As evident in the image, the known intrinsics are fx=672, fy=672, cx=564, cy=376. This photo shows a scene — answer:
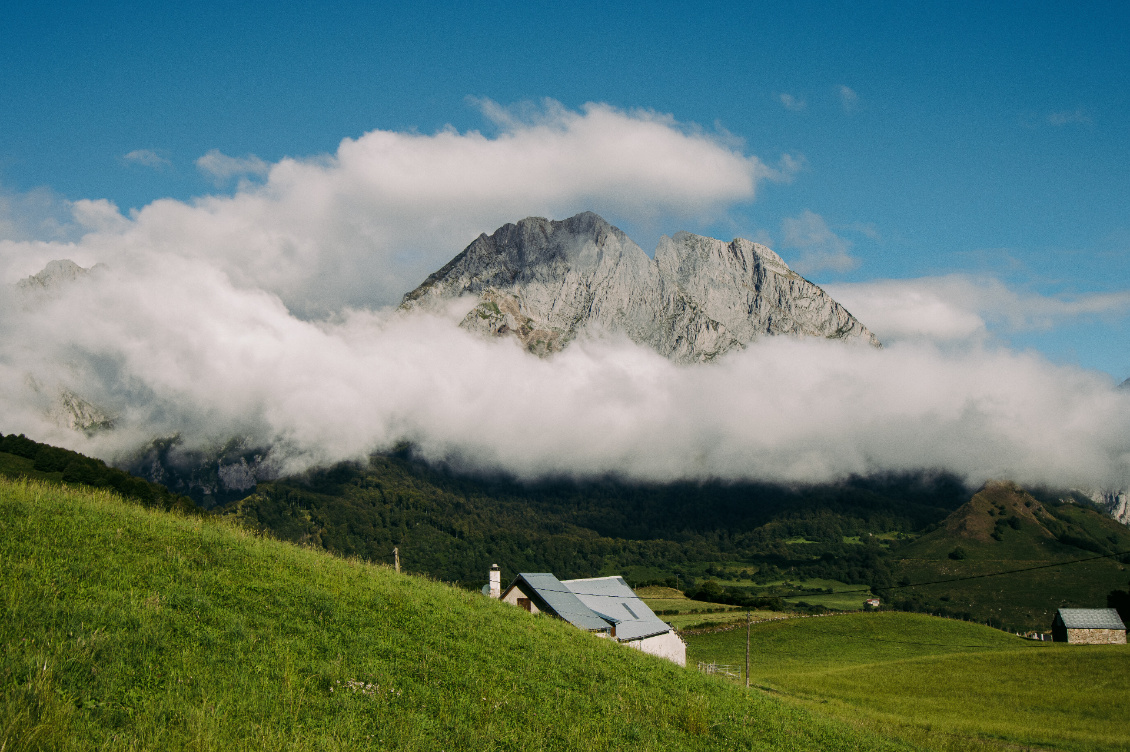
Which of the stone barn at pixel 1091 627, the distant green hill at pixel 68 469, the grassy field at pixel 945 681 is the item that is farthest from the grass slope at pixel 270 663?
the stone barn at pixel 1091 627

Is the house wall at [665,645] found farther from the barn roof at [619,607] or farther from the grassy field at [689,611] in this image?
the grassy field at [689,611]

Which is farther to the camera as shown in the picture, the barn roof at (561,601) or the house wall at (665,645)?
the house wall at (665,645)

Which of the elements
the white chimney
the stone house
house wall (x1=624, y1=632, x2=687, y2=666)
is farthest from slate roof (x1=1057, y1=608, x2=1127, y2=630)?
the white chimney

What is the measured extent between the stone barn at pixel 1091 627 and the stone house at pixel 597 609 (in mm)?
62316

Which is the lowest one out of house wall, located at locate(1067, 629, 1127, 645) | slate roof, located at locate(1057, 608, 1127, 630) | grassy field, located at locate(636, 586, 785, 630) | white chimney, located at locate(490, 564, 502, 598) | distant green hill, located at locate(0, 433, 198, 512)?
grassy field, located at locate(636, 586, 785, 630)

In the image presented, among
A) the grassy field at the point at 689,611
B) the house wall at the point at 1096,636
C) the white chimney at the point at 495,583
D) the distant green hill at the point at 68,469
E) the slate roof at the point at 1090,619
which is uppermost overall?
the distant green hill at the point at 68,469

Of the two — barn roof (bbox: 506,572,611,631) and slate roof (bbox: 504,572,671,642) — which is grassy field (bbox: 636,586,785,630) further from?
barn roof (bbox: 506,572,611,631)

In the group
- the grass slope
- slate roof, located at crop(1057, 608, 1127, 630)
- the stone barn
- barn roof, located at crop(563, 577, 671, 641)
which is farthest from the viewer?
slate roof, located at crop(1057, 608, 1127, 630)

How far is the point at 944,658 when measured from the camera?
216 ft

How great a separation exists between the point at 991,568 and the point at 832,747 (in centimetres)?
22107

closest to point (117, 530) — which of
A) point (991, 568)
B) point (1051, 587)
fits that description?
point (1051, 587)

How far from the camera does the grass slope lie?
9.16 metres

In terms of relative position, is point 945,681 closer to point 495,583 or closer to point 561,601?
point 561,601

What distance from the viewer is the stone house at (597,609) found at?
4547 centimetres
